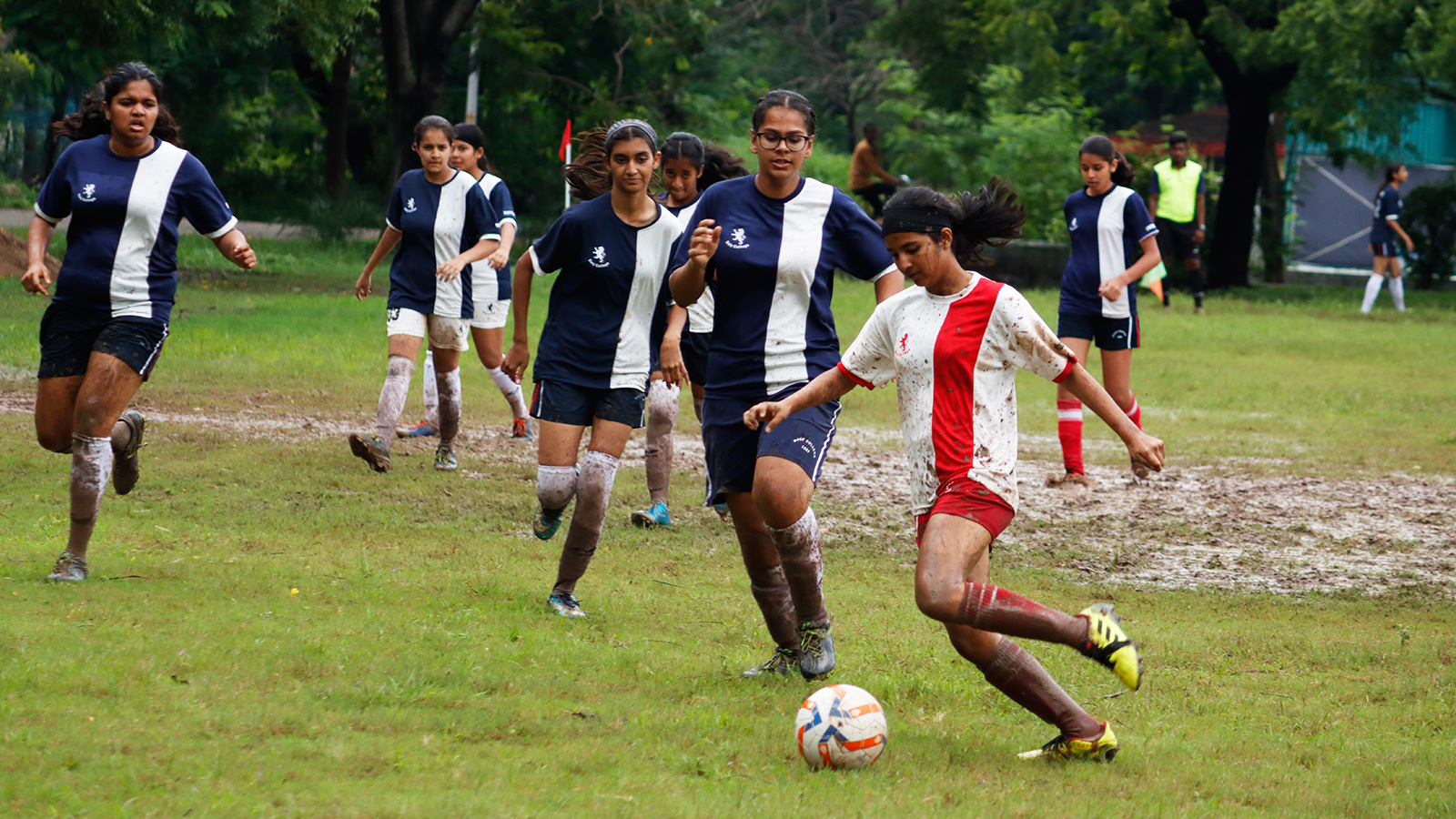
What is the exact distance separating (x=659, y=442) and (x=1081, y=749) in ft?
14.6

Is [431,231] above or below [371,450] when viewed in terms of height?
above

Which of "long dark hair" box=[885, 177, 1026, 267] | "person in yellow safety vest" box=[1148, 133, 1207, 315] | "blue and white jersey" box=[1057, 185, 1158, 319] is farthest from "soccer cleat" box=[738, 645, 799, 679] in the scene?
"person in yellow safety vest" box=[1148, 133, 1207, 315]

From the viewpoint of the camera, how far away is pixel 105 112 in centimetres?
649

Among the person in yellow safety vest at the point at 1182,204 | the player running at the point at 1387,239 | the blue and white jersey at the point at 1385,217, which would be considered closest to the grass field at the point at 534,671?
the person in yellow safety vest at the point at 1182,204

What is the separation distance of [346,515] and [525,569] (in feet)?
4.96

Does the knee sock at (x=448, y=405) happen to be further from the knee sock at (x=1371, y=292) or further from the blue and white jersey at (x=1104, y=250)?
the knee sock at (x=1371, y=292)

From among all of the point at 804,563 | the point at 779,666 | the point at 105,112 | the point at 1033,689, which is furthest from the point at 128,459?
the point at 1033,689

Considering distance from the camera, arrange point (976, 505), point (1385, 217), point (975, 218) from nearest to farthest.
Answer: point (976, 505) → point (975, 218) → point (1385, 217)

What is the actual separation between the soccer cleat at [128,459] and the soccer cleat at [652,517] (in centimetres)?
267

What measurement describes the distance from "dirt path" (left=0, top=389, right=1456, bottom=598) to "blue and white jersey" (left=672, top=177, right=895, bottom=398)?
284 centimetres

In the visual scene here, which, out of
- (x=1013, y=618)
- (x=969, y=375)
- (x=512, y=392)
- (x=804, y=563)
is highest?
(x=969, y=375)

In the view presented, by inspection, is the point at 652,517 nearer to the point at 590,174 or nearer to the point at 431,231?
the point at 590,174

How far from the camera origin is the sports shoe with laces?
18.2ft

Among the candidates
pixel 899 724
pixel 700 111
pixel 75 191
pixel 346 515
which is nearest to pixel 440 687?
pixel 899 724
